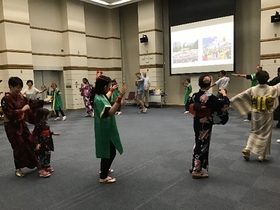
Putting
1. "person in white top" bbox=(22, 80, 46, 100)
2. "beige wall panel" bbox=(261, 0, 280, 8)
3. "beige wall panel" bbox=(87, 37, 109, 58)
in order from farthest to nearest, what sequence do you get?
"beige wall panel" bbox=(87, 37, 109, 58), "beige wall panel" bbox=(261, 0, 280, 8), "person in white top" bbox=(22, 80, 46, 100)

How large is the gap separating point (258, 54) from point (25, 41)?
868cm

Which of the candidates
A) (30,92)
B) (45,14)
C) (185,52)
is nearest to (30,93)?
(30,92)

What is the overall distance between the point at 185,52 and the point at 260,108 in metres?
7.27

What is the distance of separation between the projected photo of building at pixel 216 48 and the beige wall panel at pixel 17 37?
6813 millimetres

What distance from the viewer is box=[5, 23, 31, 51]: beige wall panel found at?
879 cm

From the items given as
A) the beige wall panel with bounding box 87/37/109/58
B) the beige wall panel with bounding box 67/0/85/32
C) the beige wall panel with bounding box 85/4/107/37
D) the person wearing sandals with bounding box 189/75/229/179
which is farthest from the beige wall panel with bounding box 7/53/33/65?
the person wearing sandals with bounding box 189/75/229/179

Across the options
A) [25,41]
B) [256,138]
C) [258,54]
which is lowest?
[256,138]

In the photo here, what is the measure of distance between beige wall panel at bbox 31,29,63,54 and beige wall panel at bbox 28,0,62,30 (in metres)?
0.30

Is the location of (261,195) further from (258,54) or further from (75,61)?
(75,61)

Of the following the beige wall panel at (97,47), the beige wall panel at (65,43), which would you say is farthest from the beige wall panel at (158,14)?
the beige wall panel at (65,43)

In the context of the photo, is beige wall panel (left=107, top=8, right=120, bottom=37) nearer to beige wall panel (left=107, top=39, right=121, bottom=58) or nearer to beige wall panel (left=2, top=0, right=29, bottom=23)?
beige wall panel (left=107, top=39, right=121, bottom=58)

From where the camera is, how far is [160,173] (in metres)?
3.21

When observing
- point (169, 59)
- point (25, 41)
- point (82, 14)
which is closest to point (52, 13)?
point (82, 14)

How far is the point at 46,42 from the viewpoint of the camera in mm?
10484
